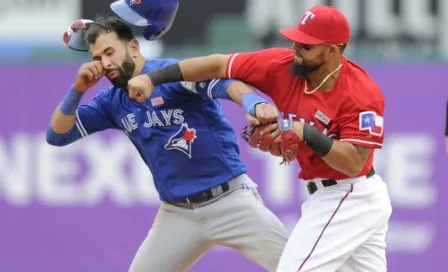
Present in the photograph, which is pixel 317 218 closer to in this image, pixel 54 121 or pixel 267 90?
pixel 267 90

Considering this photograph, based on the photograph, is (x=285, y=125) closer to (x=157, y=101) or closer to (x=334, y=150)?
(x=334, y=150)

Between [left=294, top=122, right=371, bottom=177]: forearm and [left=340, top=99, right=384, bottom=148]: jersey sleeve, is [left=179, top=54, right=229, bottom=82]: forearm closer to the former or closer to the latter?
[left=294, top=122, right=371, bottom=177]: forearm

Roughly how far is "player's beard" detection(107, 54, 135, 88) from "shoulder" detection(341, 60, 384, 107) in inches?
46.9

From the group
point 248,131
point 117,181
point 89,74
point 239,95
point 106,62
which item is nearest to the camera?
point 248,131

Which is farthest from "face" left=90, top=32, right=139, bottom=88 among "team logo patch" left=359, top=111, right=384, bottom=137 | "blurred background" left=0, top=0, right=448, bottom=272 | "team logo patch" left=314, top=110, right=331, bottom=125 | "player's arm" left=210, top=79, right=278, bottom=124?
"blurred background" left=0, top=0, right=448, bottom=272

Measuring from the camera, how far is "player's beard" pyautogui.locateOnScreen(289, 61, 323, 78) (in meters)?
6.31

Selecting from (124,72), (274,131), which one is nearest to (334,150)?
(274,131)

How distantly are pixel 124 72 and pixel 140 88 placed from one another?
0.45 metres

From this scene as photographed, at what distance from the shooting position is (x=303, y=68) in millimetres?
6328

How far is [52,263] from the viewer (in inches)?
416

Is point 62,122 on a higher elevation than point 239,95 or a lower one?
lower

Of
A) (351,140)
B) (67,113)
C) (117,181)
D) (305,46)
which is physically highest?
(305,46)

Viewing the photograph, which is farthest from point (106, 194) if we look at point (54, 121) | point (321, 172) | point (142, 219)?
point (321, 172)

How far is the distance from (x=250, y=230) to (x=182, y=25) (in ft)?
24.6
